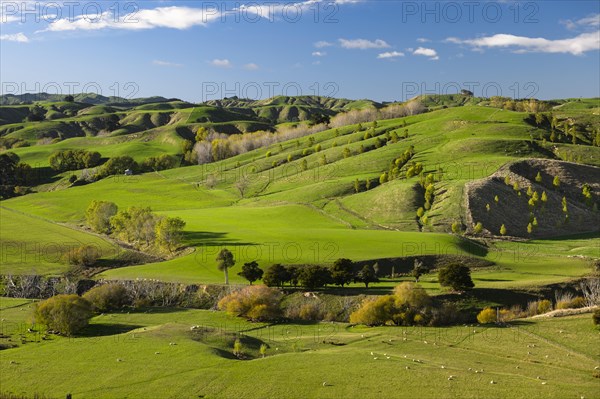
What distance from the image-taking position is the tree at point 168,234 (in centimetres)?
9381

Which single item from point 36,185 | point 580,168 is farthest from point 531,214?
point 36,185

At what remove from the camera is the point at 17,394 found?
130 ft

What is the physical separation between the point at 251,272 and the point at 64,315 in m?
24.0

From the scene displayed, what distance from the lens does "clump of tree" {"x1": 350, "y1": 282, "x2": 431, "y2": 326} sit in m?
61.0

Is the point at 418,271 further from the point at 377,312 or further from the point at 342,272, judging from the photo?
the point at 377,312

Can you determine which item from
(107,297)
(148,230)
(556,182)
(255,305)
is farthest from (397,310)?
(556,182)

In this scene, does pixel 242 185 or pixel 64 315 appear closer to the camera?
pixel 64 315

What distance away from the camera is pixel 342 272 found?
71.2 m

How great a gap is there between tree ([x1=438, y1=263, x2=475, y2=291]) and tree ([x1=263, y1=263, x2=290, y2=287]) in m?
19.8

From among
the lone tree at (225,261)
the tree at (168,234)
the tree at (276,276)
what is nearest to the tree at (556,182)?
the tree at (276,276)

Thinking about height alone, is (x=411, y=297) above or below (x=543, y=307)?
above

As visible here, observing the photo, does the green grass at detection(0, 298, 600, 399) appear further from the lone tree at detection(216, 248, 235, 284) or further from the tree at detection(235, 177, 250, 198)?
the tree at detection(235, 177, 250, 198)

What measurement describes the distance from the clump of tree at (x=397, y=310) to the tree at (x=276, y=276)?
1231cm

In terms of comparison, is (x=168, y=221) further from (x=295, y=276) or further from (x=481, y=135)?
(x=481, y=135)
